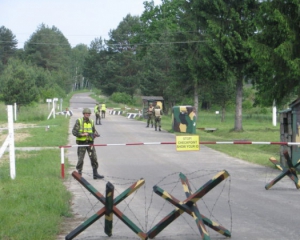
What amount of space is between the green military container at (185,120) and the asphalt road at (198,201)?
1518 cm

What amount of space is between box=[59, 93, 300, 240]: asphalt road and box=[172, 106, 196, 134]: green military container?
15181 millimetres

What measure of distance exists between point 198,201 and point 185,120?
2531 cm

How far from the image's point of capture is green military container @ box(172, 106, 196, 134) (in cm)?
3622

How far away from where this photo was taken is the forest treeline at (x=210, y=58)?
78.5ft

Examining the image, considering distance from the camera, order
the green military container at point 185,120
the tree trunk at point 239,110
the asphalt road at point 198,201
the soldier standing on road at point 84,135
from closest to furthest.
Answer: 1. the asphalt road at point 198,201
2. the soldier standing on road at point 84,135
3. the green military container at point 185,120
4. the tree trunk at point 239,110

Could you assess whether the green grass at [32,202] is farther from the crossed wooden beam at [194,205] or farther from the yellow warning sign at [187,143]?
the yellow warning sign at [187,143]

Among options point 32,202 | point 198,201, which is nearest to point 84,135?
point 32,202

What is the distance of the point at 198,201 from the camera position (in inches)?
441

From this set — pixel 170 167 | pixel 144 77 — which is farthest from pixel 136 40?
pixel 170 167

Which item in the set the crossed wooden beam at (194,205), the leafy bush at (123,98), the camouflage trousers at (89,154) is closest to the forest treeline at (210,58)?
the leafy bush at (123,98)

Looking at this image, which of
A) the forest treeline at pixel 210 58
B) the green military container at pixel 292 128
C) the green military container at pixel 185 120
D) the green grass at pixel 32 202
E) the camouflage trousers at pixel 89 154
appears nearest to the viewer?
the green grass at pixel 32 202

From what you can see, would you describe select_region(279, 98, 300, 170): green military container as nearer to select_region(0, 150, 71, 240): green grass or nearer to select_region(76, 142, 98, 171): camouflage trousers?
select_region(76, 142, 98, 171): camouflage trousers

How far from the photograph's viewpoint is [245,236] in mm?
8375

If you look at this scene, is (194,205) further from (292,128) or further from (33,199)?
(292,128)
